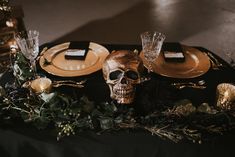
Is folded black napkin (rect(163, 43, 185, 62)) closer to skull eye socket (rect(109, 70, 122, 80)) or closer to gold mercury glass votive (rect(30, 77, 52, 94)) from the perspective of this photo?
skull eye socket (rect(109, 70, 122, 80))

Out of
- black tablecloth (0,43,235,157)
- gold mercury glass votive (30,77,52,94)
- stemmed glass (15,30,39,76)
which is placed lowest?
black tablecloth (0,43,235,157)

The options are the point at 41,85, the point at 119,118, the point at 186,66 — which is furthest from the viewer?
the point at 186,66

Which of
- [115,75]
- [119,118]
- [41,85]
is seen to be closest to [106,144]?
[119,118]

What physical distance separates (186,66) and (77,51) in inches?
21.7

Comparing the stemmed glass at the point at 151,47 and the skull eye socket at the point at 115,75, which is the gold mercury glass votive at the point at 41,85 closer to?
the skull eye socket at the point at 115,75

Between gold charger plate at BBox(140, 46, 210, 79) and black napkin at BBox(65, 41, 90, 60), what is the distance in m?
0.32

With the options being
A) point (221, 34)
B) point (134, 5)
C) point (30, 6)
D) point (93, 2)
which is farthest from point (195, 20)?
point (30, 6)

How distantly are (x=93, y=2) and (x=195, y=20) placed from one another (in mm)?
1187

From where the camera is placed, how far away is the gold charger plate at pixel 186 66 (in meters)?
1.36

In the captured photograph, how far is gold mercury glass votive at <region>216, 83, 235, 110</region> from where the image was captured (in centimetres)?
117

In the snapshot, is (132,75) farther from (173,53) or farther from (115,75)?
(173,53)

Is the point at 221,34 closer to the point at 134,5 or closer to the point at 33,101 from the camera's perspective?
the point at 134,5

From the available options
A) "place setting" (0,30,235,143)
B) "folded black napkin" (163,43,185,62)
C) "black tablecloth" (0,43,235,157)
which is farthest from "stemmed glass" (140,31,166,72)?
"black tablecloth" (0,43,235,157)

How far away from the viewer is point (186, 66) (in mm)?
1407
